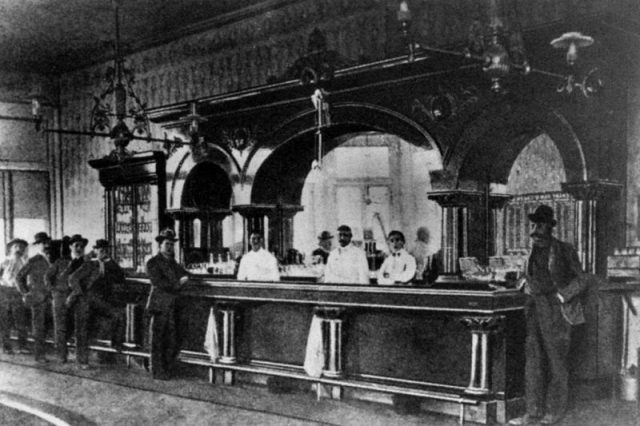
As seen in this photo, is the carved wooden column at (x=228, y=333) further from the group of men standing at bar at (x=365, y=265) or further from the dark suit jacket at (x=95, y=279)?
the dark suit jacket at (x=95, y=279)

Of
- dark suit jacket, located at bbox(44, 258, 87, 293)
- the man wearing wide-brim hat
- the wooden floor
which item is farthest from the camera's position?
the man wearing wide-brim hat

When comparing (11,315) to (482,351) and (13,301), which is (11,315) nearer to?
(13,301)

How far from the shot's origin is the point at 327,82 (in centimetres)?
913

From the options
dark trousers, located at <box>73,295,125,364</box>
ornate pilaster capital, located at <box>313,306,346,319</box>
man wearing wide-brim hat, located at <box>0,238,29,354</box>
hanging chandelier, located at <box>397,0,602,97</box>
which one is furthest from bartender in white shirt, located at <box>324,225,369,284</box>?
man wearing wide-brim hat, located at <box>0,238,29,354</box>

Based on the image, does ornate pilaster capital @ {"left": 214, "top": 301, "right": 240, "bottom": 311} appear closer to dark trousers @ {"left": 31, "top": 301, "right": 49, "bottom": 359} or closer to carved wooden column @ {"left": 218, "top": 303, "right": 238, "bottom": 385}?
carved wooden column @ {"left": 218, "top": 303, "right": 238, "bottom": 385}

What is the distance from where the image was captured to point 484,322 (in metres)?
6.09

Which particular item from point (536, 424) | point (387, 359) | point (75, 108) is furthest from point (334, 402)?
point (75, 108)

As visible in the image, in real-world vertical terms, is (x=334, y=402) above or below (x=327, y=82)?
below

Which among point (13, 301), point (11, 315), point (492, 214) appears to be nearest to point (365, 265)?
point (492, 214)

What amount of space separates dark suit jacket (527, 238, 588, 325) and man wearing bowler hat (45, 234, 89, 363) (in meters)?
5.80

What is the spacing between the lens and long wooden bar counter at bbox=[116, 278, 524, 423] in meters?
6.16

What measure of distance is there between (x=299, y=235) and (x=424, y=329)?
6.31m

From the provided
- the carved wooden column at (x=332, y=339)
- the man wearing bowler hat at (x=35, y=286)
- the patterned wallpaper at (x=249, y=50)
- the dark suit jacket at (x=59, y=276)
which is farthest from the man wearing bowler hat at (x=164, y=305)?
the patterned wallpaper at (x=249, y=50)

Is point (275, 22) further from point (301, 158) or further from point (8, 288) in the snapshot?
point (8, 288)
